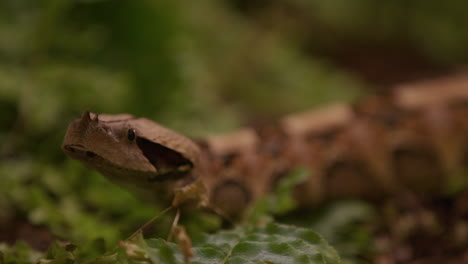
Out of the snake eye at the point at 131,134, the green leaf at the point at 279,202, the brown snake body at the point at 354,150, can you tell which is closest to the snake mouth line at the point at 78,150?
the snake eye at the point at 131,134

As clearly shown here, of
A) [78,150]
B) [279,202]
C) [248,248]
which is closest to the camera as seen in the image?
[248,248]

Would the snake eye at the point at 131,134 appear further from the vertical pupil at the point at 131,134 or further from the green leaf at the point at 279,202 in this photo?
the green leaf at the point at 279,202

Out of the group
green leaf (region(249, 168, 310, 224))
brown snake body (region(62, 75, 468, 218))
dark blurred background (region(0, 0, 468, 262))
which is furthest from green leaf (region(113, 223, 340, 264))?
brown snake body (region(62, 75, 468, 218))

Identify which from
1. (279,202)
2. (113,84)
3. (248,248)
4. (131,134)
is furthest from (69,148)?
(113,84)

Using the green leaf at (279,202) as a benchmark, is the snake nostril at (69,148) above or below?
below

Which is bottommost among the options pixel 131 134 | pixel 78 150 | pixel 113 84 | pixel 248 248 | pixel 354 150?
pixel 248 248

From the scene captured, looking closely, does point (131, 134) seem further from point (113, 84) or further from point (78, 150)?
point (113, 84)

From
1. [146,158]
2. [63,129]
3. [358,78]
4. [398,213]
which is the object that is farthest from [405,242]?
[358,78]
